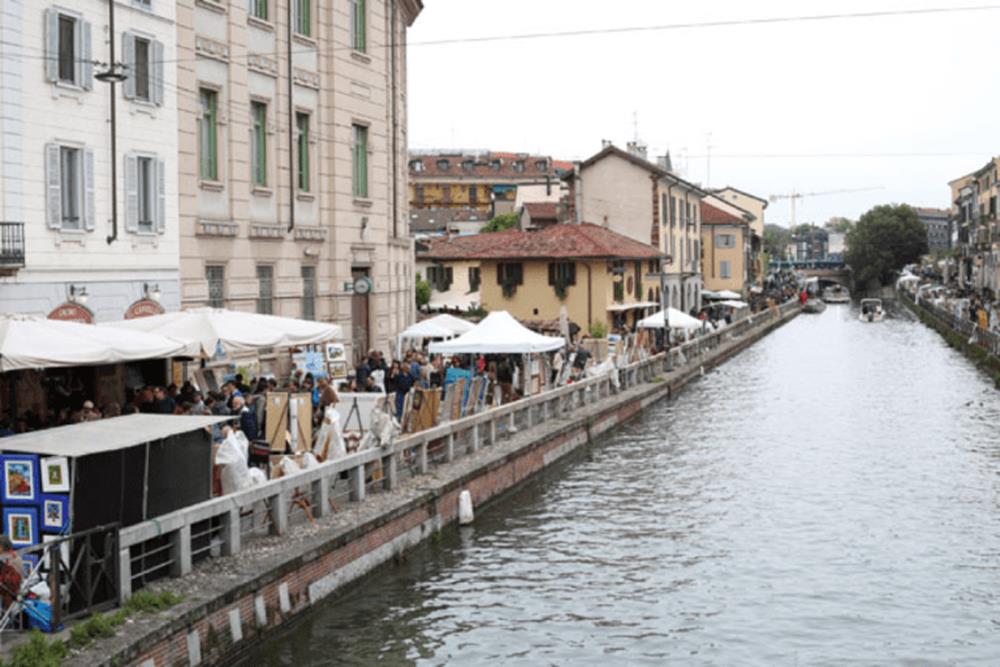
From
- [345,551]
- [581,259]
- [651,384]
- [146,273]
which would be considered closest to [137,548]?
[345,551]

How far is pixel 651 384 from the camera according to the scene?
41.9 metres

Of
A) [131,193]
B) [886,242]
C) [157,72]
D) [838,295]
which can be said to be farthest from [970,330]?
[886,242]

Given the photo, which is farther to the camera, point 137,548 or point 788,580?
point 788,580

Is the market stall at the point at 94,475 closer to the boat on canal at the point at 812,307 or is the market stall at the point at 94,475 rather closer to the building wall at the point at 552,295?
the building wall at the point at 552,295

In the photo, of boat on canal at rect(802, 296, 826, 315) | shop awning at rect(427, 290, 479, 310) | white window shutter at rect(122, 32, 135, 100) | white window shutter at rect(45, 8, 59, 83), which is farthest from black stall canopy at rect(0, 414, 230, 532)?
boat on canal at rect(802, 296, 826, 315)

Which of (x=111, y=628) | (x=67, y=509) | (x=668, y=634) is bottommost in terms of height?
(x=668, y=634)

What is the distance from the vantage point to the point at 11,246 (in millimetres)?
20094

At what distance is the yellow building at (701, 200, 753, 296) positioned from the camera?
326ft

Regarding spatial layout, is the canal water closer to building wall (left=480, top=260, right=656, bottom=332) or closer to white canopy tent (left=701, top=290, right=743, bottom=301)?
building wall (left=480, top=260, right=656, bottom=332)

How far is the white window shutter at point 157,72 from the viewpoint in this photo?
974 inches

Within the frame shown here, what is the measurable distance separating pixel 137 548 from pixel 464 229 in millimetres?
95333

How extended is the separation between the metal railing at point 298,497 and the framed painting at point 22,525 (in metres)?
0.76

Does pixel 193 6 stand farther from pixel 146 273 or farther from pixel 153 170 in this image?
pixel 146 273

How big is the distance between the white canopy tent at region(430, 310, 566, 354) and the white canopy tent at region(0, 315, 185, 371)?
488 inches
